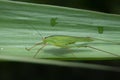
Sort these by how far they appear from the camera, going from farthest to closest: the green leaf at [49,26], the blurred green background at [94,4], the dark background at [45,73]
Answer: the dark background at [45,73]
the blurred green background at [94,4]
the green leaf at [49,26]

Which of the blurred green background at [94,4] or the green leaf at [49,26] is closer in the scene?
the green leaf at [49,26]

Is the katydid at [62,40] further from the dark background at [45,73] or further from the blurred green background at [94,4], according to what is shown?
the dark background at [45,73]

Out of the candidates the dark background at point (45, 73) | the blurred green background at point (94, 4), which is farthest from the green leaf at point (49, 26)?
the dark background at point (45, 73)

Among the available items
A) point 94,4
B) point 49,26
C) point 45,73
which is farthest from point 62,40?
point 45,73

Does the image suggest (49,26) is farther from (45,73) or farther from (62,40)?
(45,73)

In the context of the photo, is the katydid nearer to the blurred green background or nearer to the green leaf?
the green leaf

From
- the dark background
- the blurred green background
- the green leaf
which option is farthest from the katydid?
the dark background

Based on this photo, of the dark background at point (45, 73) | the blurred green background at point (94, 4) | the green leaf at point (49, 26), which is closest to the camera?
the green leaf at point (49, 26)

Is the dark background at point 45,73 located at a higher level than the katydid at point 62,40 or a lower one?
lower
